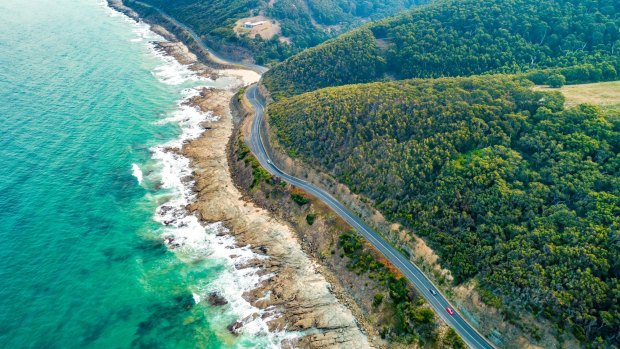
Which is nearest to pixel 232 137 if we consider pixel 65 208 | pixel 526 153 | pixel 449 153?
pixel 65 208

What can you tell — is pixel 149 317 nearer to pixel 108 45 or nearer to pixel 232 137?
pixel 232 137

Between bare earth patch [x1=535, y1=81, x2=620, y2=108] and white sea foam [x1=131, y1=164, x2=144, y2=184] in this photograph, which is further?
white sea foam [x1=131, y1=164, x2=144, y2=184]

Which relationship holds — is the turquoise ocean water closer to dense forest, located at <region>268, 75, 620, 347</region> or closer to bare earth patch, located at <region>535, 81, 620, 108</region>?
dense forest, located at <region>268, 75, 620, 347</region>

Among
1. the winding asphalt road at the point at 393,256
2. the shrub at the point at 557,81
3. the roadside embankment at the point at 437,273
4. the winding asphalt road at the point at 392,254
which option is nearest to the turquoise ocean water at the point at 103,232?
the winding asphalt road at the point at 392,254

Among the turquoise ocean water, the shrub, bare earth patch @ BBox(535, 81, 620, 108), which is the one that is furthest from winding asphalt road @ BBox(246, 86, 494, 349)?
the shrub

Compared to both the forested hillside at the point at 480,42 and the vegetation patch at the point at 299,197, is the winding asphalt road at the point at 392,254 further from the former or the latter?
the forested hillside at the point at 480,42
